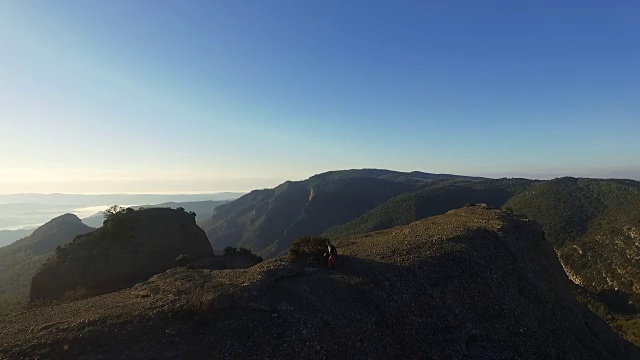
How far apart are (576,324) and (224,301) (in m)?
23.9

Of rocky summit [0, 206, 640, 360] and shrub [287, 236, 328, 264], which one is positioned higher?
shrub [287, 236, 328, 264]

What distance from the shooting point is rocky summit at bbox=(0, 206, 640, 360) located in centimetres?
1373

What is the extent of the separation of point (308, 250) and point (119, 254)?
85.5ft

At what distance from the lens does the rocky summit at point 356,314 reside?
13.7 meters

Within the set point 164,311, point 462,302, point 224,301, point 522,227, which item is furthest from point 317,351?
point 522,227

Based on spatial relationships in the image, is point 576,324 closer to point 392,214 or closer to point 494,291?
point 494,291

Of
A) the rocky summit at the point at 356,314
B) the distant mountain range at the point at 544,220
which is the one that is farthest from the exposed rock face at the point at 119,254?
the distant mountain range at the point at 544,220

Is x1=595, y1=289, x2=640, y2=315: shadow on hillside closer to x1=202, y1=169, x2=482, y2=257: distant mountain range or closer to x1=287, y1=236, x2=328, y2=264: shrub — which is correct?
x1=287, y1=236, x2=328, y2=264: shrub

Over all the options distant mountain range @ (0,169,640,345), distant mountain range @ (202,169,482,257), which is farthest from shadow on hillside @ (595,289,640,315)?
distant mountain range @ (202,169,482,257)

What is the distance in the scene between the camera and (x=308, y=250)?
76.5ft

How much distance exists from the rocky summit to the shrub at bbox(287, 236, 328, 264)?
128 centimetres

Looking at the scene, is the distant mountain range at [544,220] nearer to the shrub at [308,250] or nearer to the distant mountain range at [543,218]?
the distant mountain range at [543,218]

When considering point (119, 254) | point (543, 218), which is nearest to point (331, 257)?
point (119, 254)

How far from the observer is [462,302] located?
20.8 metres
